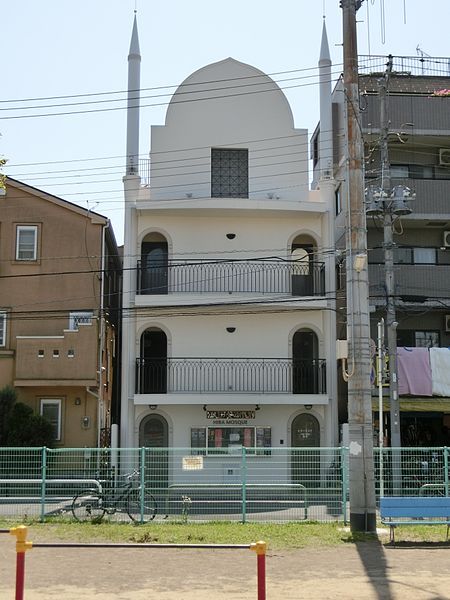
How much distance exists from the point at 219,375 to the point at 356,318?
34.5 ft

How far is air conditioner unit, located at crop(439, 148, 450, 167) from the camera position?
30.2 meters

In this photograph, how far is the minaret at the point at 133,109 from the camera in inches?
1052

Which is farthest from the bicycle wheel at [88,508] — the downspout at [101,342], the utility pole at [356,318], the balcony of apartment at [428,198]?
the balcony of apartment at [428,198]

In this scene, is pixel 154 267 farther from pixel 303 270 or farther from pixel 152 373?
pixel 303 270

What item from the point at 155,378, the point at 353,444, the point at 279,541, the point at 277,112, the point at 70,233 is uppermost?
the point at 277,112

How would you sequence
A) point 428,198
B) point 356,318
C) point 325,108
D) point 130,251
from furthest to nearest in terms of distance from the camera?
1. point 428,198
2. point 325,108
3. point 130,251
4. point 356,318

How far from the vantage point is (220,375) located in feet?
85.1

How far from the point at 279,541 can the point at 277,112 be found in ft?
55.9

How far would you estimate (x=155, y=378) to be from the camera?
1029 inches

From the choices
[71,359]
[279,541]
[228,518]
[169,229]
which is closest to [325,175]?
[169,229]

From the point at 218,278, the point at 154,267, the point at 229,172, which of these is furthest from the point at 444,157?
the point at 154,267

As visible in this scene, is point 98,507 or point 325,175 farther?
point 325,175

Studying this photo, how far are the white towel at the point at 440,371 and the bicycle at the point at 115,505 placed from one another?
12082 millimetres

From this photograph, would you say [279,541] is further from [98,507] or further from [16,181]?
[16,181]
